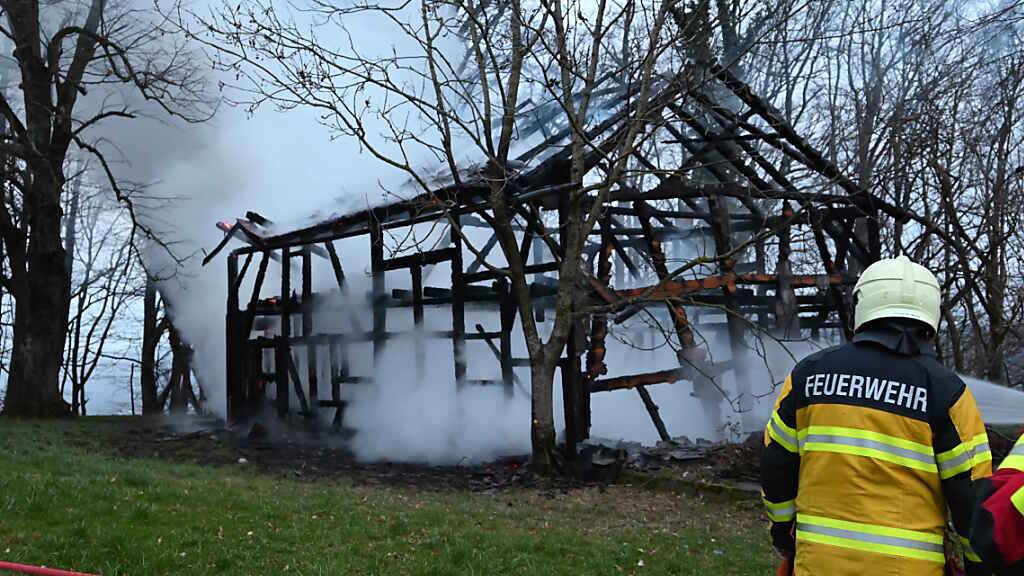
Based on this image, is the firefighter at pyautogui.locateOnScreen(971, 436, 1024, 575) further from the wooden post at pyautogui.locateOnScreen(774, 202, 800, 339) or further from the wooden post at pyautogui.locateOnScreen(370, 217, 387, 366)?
the wooden post at pyautogui.locateOnScreen(370, 217, 387, 366)

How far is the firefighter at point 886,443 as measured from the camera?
8.75 feet

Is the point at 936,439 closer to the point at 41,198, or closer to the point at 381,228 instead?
the point at 381,228

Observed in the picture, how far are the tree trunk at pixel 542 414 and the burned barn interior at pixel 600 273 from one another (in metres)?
0.61

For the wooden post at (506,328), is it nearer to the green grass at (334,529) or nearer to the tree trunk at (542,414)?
the tree trunk at (542,414)

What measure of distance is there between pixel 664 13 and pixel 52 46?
41.4 feet

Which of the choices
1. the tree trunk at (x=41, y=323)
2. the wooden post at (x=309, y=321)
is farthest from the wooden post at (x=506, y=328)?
the tree trunk at (x=41, y=323)

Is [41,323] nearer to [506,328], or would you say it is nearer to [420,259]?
[420,259]

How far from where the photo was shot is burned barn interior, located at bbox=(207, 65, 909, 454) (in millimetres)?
10898

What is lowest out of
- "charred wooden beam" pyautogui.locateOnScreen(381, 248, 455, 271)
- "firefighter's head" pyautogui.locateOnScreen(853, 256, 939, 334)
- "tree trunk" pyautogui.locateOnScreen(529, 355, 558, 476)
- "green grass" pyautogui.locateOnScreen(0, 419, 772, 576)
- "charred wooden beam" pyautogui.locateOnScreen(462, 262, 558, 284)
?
"green grass" pyautogui.locateOnScreen(0, 419, 772, 576)

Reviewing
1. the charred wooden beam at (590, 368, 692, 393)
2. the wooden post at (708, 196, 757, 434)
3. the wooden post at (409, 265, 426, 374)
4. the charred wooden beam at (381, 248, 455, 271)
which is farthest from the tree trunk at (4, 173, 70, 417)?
the wooden post at (708, 196, 757, 434)

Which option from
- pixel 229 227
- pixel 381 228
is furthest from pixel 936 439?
pixel 229 227

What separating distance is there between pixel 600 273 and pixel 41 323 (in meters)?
11.5

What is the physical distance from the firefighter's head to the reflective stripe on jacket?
2.9 inches

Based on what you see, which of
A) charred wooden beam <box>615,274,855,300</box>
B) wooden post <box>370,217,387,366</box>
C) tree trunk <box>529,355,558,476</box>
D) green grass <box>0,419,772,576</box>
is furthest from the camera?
wooden post <box>370,217,387,366</box>
